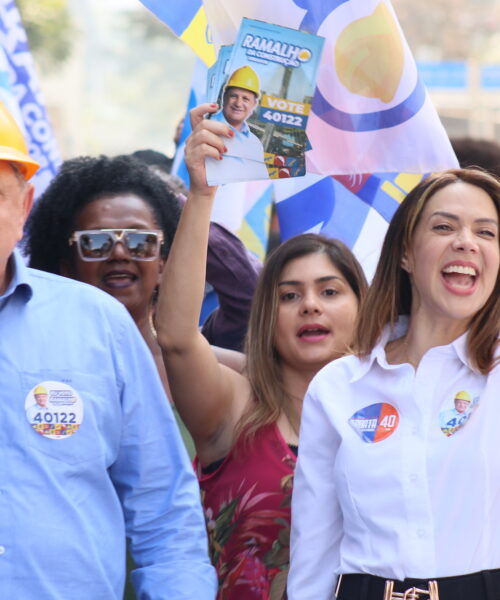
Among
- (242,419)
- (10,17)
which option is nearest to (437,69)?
(10,17)

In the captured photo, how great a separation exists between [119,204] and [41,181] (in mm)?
1436

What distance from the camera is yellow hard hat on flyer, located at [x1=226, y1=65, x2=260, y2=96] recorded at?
316cm

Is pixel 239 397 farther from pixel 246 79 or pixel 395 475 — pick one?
pixel 246 79

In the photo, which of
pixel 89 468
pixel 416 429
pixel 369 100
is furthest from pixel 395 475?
pixel 369 100

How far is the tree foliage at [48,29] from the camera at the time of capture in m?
32.6

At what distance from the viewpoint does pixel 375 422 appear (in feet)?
10.1

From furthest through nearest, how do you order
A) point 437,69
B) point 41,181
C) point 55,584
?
1. point 437,69
2. point 41,181
3. point 55,584

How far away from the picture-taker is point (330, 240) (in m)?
4.16

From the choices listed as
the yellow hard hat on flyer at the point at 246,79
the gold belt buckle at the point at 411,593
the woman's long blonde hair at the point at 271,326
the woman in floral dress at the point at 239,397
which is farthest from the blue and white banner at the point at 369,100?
the gold belt buckle at the point at 411,593

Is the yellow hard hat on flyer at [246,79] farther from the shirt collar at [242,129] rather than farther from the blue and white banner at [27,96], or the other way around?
the blue and white banner at [27,96]

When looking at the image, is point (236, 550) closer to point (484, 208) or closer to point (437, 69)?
point (484, 208)

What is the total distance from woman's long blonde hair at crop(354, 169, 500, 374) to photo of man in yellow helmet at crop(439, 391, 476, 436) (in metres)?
0.10

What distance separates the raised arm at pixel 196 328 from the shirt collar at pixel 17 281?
2.28ft

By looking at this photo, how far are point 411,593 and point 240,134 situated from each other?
1279 mm
